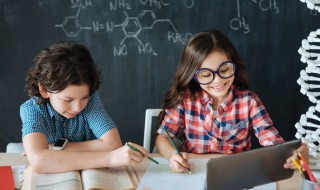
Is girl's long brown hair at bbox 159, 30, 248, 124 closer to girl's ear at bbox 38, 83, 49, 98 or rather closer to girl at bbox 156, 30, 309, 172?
girl at bbox 156, 30, 309, 172

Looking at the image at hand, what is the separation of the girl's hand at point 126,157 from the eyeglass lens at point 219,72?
15.4 inches

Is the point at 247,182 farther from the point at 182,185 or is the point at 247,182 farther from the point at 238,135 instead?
the point at 238,135

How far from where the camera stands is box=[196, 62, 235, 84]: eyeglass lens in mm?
1582

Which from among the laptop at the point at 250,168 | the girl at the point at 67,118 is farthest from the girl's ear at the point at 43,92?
the laptop at the point at 250,168

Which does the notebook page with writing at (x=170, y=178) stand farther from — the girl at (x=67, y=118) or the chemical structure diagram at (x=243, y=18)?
the chemical structure diagram at (x=243, y=18)

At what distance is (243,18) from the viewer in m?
2.44

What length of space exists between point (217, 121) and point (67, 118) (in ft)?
1.98

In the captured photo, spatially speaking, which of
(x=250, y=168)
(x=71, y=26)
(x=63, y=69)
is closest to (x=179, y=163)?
(x=250, y=168)

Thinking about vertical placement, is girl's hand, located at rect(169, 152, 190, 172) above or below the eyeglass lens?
below

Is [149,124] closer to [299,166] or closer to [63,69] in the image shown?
[63,69]

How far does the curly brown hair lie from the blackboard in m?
1.02

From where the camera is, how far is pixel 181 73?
1.69m

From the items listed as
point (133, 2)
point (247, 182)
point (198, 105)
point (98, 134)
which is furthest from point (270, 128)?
point (133, 2)

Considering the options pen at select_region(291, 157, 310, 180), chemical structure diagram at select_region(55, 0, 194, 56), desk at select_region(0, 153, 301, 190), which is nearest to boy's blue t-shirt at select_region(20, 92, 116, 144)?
desk at select_region(0, 153, 301, 190)
